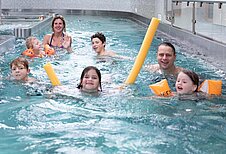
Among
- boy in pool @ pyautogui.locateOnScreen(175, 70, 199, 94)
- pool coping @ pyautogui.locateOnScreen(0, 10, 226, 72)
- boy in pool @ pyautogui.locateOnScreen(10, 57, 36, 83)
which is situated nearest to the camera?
boy in pool @ pyautogui.locateOnScreen(175, 70, 199, 94)

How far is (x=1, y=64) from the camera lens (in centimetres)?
618

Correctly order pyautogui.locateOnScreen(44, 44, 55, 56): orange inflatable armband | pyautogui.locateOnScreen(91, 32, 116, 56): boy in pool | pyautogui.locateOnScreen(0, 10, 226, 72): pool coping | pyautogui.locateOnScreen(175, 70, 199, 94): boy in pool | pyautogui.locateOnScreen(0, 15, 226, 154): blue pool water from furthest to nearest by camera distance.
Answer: pyautogui.locateOnScreen(44, 44, 55, 56): orange inflatable armband → pyautogui.locateOnScreen(91, 32, 116, 56): boy in pool → pyautogui.locateOnScreen(0, 10, 226, 72): pool coping → pyautogui.locateOnScreen(175, 70, 199, 94): boy in pool → pyautogui.locateOnScreen(0, 15, 226, 154): blue pool water

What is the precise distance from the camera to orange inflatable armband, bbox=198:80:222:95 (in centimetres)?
418

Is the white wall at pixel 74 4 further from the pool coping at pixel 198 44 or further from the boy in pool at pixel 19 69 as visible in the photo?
the boy in pool at pixel 19 69

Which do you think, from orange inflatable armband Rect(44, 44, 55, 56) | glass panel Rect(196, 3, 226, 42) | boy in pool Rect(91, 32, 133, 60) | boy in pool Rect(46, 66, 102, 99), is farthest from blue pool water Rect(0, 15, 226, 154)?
glass panel Rect(196, 3, 226, 42)

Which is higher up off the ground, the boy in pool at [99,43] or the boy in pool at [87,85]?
the boy in pool at [99,43]

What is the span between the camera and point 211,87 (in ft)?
13.8

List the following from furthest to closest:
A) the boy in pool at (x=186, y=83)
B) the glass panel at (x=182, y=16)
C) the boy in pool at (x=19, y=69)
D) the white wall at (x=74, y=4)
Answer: the white wall at (x=74, y=4) < the glass panel at (x=182, y=16) < the boy in pool at (x=19, y=69) < the boy in pool at (x=186, y=83)

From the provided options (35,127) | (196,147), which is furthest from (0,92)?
(196,147)

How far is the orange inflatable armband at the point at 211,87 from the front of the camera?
13.7 feet

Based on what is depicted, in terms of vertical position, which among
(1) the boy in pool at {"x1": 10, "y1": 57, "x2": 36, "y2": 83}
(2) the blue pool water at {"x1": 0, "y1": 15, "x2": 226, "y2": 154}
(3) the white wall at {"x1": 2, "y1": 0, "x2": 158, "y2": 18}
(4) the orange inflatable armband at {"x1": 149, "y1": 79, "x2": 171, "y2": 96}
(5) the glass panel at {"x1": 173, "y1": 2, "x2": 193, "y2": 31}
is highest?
(3) the white wall at {"x1": 2, "y1": 0, "x2": 158, "y2": 18}

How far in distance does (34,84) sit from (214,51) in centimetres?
314

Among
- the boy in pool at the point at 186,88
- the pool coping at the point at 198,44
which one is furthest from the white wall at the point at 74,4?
the boy in pool at the point at 186,88

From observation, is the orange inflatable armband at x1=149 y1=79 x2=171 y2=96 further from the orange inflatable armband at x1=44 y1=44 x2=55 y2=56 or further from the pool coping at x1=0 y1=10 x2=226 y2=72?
the orange inflatable armband at x1=44 y1=44 x2=55 y2=56
